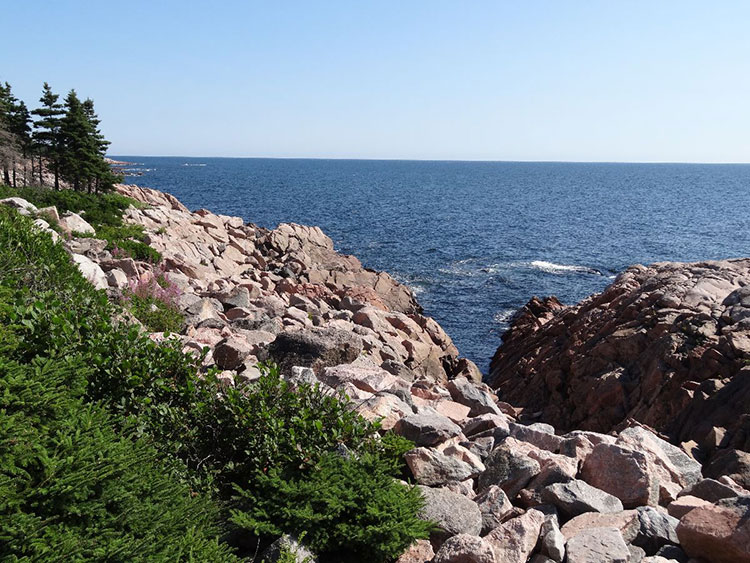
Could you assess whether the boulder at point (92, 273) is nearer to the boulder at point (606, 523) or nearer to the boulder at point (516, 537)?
the boulder at point (516, 537)

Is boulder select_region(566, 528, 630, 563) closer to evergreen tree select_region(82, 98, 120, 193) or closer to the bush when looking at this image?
the bush

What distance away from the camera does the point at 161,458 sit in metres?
7.45

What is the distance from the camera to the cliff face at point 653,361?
15129mm

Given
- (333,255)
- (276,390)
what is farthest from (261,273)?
(276,390)

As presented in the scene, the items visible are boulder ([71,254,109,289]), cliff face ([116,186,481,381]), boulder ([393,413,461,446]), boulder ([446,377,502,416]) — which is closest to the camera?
boulder ([393,413,461,446])

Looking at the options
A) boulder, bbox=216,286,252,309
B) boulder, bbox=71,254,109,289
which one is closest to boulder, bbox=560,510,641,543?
boulder, bbox=71,254,109,289

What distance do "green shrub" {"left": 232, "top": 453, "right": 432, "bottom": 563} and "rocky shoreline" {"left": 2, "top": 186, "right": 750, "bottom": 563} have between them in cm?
66

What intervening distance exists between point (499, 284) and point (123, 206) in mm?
23811

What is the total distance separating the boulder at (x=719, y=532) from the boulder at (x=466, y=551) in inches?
93.7

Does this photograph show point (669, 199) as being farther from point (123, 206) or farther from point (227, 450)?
point (227, 450)

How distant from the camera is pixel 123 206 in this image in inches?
1323

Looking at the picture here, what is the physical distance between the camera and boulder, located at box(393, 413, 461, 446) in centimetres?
942

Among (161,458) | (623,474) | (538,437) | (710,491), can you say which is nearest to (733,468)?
(710,491)

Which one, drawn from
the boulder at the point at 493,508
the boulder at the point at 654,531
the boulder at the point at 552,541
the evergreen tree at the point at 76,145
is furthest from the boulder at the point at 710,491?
the evergreen tree at the point at 76,145
